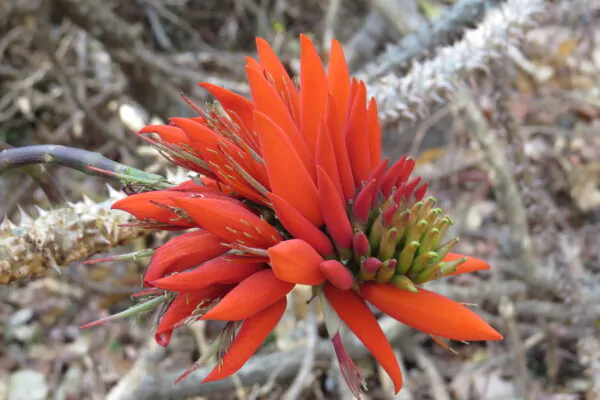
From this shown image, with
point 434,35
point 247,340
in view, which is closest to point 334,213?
point 247,340

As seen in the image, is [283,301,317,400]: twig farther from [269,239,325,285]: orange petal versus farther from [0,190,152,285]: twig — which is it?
[269,239,325,285]: orange petal

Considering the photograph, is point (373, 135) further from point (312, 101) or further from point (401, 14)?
point (401, 14)

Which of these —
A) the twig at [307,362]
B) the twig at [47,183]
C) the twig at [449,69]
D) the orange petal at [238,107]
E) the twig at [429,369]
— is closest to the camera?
the orange petal at [238,107]

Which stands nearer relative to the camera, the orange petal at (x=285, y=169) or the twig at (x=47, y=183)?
the orange petal at (x=285, y=169)

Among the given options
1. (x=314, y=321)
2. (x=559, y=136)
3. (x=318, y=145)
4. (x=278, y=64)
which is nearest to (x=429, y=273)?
(x=318, y=145)

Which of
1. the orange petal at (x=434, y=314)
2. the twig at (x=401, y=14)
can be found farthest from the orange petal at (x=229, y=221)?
the twig at (x=401, y=14)

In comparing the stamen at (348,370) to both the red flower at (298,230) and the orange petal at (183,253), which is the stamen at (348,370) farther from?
the orange petal at (183,253)
